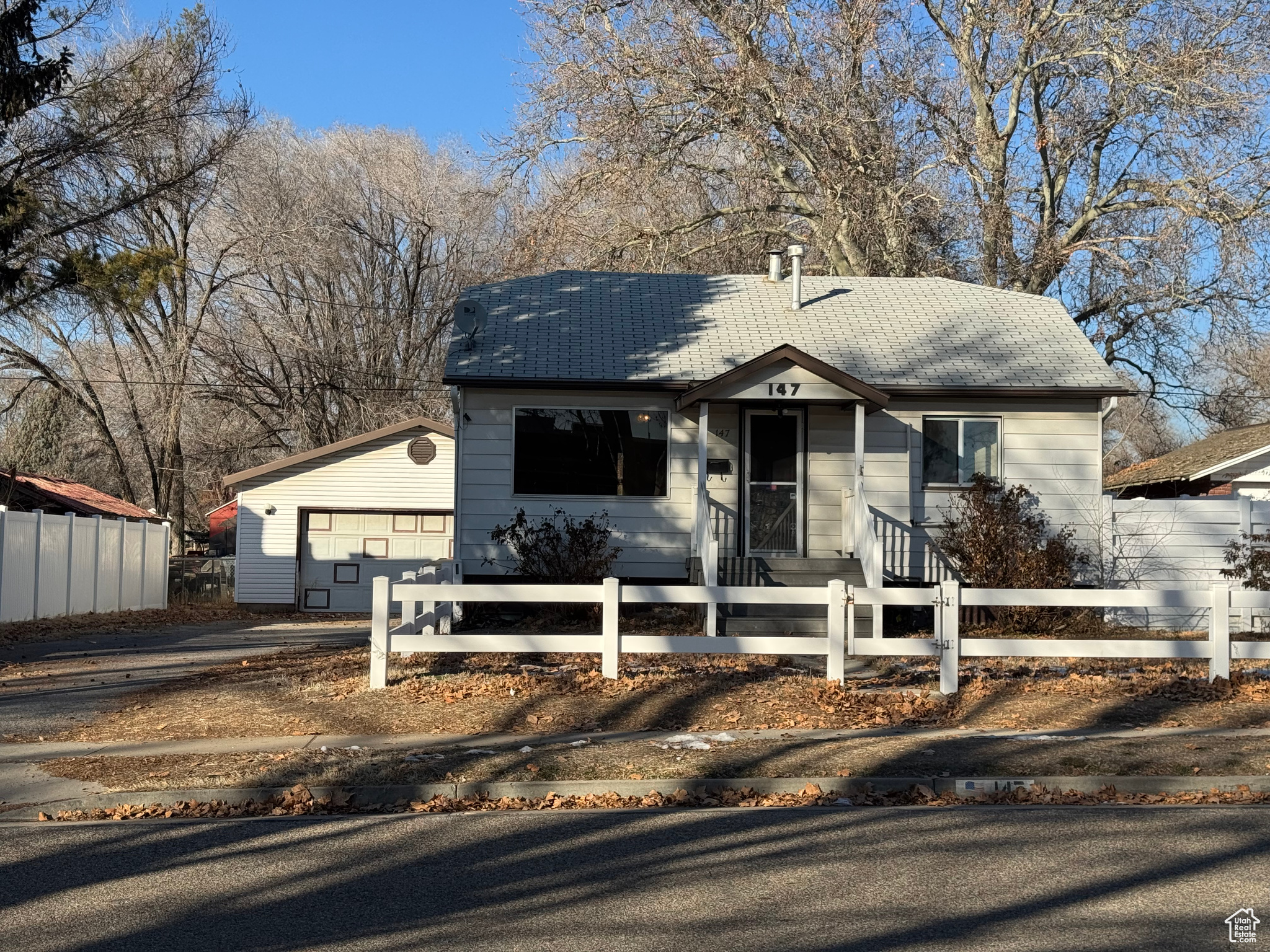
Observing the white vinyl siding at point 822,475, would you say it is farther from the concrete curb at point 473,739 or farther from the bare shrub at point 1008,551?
the concrete curb at point 473,739

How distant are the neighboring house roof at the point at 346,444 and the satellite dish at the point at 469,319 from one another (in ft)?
33.6

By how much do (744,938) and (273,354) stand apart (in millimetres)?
38317

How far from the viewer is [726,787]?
353 inches

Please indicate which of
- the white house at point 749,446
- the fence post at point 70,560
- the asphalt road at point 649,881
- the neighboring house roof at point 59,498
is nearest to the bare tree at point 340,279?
the neighboring house roof at point 59,498

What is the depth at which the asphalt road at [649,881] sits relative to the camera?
580 cm

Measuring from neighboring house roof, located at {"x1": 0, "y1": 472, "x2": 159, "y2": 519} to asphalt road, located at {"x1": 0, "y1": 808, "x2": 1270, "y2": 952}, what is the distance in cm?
2543

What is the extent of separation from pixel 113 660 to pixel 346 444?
14.8 meters

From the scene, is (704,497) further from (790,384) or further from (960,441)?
(960,441)

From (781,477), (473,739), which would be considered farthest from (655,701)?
(781,477)

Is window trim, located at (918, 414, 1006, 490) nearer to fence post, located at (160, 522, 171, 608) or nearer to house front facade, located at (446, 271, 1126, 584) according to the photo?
house front facade, located at (446, 271, 1126, 584)

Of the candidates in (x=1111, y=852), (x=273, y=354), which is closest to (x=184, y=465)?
(x=273, y=354)

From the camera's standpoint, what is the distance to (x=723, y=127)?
28.8 m

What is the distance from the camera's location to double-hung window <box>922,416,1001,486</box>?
2006 centimetres

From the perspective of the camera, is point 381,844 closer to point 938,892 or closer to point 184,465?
point 938,892
